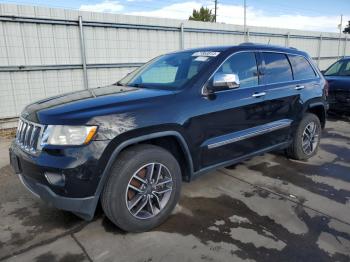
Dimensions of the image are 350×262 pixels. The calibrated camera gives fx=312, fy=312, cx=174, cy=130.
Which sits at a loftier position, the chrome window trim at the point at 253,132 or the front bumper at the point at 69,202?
the chrome window trim at the point at 253,132

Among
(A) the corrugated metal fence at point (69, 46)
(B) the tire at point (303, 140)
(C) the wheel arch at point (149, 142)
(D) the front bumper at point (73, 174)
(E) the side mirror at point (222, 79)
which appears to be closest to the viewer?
(D) the front bumper at point (73, 174)

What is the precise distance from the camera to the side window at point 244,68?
147 inches

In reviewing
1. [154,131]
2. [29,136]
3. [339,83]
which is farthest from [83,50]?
[339,83]

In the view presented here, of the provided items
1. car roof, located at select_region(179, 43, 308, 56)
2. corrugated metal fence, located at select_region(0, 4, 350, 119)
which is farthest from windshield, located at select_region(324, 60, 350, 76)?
car roof, located at select_region(179, 43, 308, 56)

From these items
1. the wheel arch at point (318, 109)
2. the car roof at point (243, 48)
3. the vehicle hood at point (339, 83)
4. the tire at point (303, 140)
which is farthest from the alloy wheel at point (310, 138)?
the vehicle hood at point (339, 83)

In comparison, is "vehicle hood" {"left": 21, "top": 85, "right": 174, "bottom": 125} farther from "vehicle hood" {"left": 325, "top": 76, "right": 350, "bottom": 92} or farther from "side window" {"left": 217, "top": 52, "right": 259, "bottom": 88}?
"vehicle hood" {"left": 325, "top": 76, "right": 350, "bottom": 92}

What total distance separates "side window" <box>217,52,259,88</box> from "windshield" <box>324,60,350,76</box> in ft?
18.6

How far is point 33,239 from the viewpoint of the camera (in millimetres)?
2990

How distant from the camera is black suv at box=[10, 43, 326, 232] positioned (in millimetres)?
2617

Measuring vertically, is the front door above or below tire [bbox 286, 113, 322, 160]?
above

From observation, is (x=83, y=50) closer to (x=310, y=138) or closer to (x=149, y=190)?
(x=310, y=138)

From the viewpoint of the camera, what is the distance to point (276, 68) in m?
4.38

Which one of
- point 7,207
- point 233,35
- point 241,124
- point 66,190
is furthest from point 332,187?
point 233,35

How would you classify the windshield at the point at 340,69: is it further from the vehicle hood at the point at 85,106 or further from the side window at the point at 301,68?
the vehicle hood at the point at 85,106
